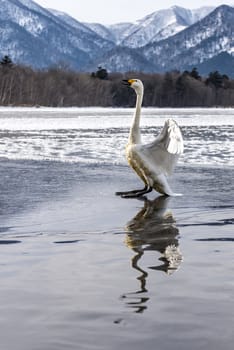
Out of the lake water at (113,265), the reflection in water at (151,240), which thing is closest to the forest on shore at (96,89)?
the lake water at (113,265)

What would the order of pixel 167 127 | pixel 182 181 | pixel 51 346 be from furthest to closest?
1. pixel 182 181
2. pixel 167 127
3. pixel 51 346

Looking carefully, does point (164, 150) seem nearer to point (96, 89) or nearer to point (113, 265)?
point (113, 265)

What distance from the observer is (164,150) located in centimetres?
1114

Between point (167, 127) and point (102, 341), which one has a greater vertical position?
point (167, 127)

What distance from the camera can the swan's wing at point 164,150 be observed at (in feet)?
35.1

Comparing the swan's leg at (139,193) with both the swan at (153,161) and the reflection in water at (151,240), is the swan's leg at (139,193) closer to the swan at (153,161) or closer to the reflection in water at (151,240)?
the swan at (153,161)

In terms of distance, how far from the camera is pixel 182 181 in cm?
1343

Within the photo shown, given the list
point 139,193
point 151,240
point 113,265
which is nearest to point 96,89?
point 139,193

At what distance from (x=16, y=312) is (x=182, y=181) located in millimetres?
8738

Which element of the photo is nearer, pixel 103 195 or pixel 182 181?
pixel 103 195

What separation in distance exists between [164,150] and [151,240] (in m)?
3.70

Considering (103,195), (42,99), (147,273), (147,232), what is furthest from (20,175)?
(42,99)

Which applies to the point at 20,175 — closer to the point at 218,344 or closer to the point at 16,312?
the point at 16,312

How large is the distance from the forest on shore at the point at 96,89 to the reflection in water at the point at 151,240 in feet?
282
